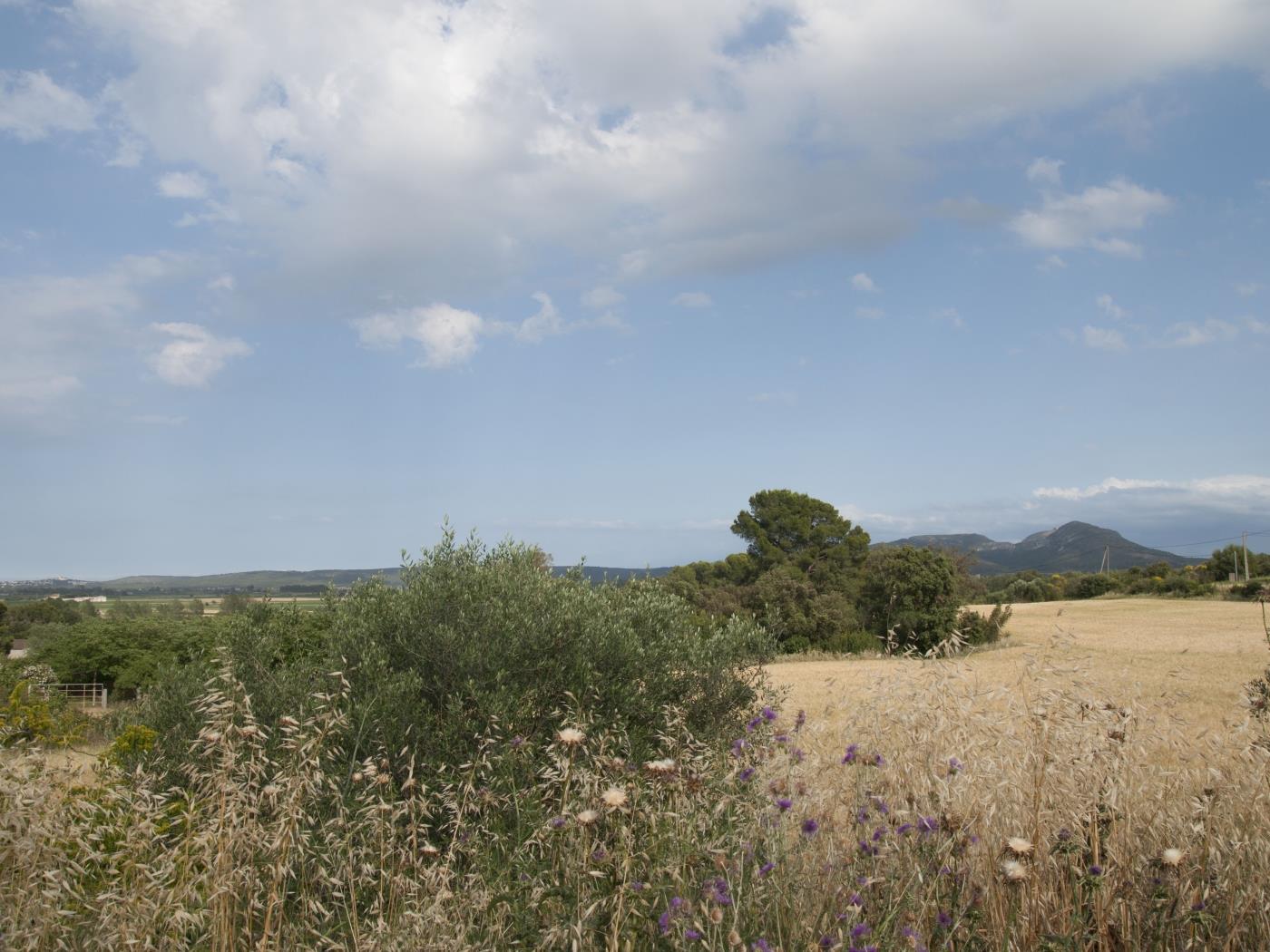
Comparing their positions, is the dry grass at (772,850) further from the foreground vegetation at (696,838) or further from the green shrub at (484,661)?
the green shrub at (484,661)

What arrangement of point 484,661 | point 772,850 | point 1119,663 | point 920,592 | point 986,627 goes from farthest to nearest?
point 986,627 < point 920,592 < point 1119,663 < point 484,661 < point 772,850

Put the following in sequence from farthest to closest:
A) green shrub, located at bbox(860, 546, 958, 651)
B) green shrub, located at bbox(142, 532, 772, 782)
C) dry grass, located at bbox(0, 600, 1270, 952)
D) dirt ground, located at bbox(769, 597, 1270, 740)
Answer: green shrub, located at bbox(860, 546, 958, 651) → green shrub, located at bbox(142, 532, 772, 782) → dirt ground, located at bbox(769, 597, 1270, 740) → dry grass, located at bbox(0, 600, 1270, 952)

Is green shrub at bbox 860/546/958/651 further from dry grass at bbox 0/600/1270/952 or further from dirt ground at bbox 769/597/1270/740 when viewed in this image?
dry grass at bbox 0/600/1270/952

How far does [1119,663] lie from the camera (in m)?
28.7

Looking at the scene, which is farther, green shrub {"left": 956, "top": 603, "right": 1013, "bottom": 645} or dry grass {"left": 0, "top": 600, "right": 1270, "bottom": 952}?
green shrub {"left": 956, "top": 603, "right": 1013, "bottom": 645}

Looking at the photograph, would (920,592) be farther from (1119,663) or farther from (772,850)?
(772,850)

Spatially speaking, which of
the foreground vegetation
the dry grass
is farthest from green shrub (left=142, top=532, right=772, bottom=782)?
the dry grass

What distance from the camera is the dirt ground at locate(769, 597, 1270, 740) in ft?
20.1

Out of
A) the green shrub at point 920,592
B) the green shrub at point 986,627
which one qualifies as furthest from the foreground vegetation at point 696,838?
the green shrub at point 986,627

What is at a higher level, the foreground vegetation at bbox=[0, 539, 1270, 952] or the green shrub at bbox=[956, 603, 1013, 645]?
the foreground vegetation at bbox=[0, 539, 1270, 952]

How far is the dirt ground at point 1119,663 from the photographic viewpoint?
20.1 ft

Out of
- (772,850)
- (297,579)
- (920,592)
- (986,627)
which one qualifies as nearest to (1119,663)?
(920,592)

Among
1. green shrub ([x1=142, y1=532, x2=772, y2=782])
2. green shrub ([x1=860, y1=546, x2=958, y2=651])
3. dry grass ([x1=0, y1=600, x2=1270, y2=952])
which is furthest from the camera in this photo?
green shrub ([x1=860, y1=546, x2=958, y2=651])

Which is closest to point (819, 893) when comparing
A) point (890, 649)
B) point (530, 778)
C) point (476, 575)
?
point (530, 778)
